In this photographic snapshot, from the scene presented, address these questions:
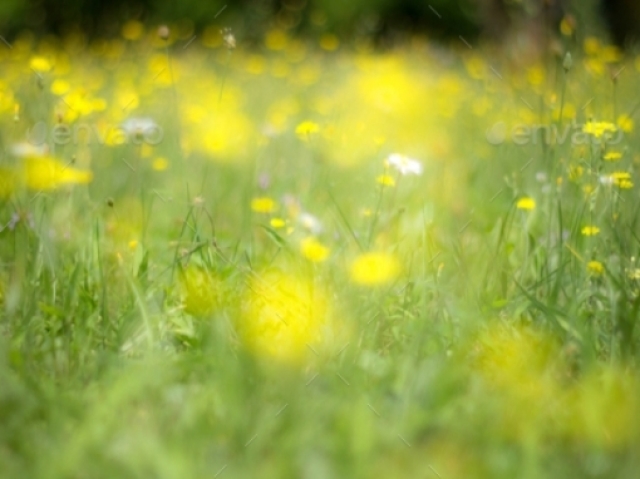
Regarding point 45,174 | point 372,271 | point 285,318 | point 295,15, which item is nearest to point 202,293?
point 285,318

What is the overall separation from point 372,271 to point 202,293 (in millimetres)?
318

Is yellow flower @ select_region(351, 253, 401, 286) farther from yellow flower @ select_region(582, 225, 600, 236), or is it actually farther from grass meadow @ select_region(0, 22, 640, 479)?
yellow flower @ select_region(582, 225, 600, 236)

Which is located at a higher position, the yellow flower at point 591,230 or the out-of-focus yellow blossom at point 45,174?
the yellow flower at point 591,230

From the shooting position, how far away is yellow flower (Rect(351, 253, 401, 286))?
1.34m

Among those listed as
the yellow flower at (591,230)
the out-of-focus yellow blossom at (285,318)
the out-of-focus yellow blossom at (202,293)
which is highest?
the yellow flower at (591,230)

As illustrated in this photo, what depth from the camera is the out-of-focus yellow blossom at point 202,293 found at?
4.28 ft

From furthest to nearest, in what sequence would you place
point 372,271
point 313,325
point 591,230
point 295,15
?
point 295,15 → point 591,230 → point 372,271 → point 313,325

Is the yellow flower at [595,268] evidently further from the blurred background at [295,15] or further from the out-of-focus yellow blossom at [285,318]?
the blurred background at [295,15]

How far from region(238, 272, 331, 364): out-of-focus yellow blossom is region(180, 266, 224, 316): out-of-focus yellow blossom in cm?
6

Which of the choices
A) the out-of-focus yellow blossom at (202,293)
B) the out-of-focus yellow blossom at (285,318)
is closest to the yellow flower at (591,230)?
the out-of-focus yellow blossom at (285,318)

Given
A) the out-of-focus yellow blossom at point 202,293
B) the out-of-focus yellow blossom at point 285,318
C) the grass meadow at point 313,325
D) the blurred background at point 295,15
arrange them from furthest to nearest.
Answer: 1. the blurred background at point 295,15
2. the out-of-focus yellow blossom at point 202,293
3. the out-of-focus yellow blossom at point 285,318
4. the grass meadow at point 313,325

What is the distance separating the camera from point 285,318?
49.6 inches

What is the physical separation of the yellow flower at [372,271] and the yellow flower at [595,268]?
15.1 inches

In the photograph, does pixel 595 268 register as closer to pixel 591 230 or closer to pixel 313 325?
pixel 591 230
